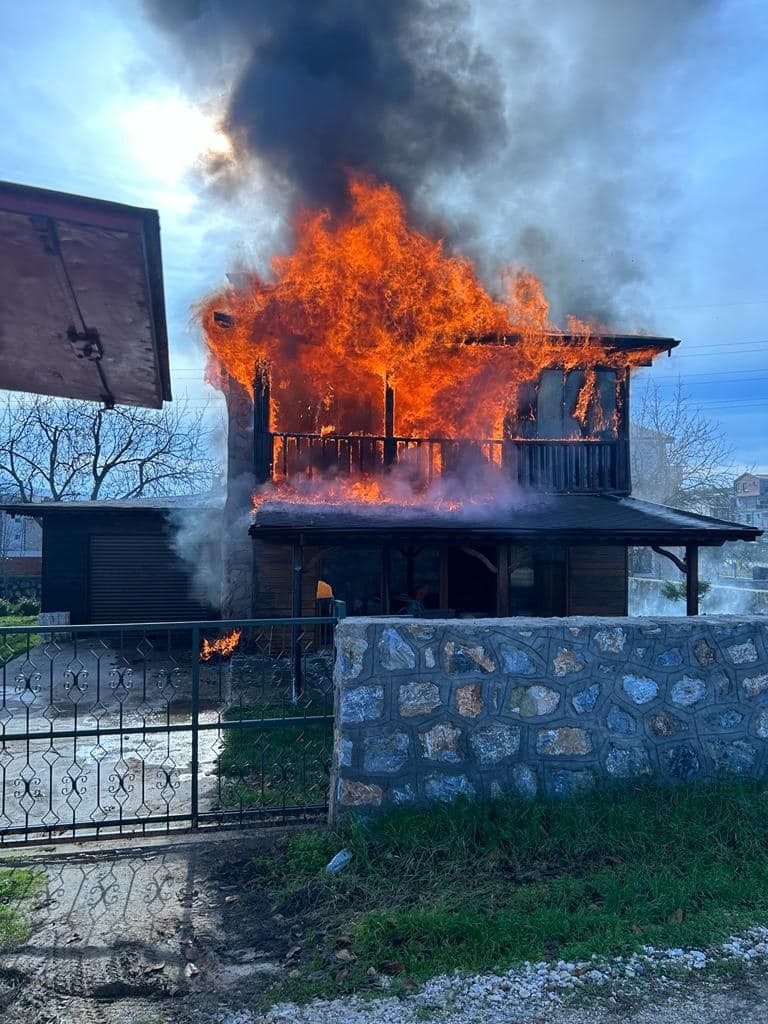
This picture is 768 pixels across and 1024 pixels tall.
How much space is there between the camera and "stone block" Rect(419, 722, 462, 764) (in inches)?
178

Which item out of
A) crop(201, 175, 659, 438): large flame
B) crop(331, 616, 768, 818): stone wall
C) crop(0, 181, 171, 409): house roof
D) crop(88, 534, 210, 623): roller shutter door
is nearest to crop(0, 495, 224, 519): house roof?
crop(88, 534, 210, 623): roller shutter door

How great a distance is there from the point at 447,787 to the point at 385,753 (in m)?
0.49

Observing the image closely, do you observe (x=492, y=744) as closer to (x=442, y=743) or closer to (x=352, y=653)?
(x=442, y=743)

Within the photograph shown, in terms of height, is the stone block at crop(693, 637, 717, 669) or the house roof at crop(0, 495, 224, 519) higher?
the house roof at crop(0, 495, 224, 519)

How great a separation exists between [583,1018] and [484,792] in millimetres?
1767

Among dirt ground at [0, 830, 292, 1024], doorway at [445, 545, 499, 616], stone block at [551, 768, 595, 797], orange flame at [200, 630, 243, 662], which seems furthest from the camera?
doorway at [445, 545, 499, 616]

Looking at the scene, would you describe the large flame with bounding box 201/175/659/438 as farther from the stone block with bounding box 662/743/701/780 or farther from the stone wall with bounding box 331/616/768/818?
the stone block with bounding box 662/743/701/780

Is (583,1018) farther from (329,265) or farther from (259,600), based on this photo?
(329,265)

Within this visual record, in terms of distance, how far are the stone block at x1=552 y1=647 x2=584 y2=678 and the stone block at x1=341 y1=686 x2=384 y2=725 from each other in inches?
49.5

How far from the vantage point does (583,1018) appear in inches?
109

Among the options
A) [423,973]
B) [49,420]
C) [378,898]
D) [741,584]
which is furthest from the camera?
[49,420]

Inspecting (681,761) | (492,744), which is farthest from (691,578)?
(492,744)

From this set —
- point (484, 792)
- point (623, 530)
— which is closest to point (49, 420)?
point (623, 530)

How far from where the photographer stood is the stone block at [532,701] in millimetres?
4594
